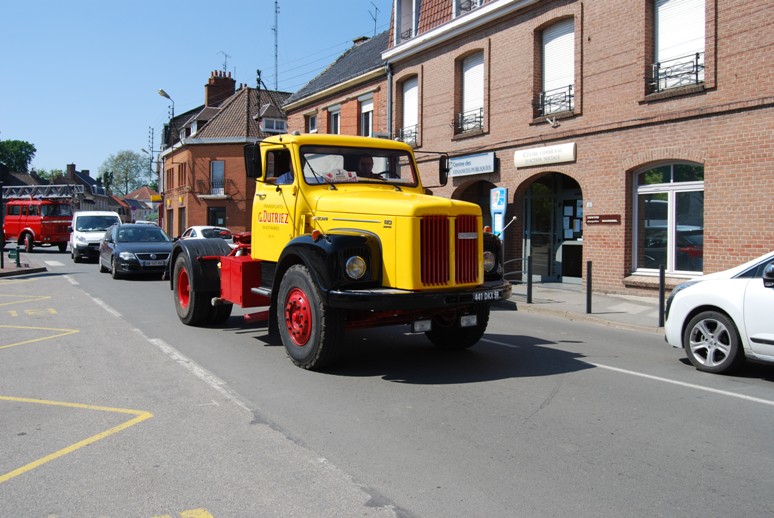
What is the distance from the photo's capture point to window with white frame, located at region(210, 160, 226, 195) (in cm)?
4606

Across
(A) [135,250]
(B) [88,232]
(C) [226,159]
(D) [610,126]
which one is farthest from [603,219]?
(C) [226,159]

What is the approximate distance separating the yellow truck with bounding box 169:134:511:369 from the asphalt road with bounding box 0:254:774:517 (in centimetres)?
55

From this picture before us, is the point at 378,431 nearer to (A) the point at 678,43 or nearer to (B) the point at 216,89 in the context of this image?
(A) the point at 678,43

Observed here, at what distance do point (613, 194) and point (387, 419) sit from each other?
11256 millimetres

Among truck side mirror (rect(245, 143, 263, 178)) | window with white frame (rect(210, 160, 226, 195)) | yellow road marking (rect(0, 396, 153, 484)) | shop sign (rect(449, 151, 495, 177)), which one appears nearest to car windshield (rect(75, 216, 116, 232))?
shop sign (rect(449, 151, 495, 177))

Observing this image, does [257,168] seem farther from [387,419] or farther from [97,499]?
[97,499]

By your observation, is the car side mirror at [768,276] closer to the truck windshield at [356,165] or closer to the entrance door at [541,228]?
the truck windshield at [356,165]

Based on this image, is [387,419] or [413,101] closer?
[387,419]

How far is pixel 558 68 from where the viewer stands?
1645 centimetres

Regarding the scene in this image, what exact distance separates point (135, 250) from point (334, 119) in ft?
39.3

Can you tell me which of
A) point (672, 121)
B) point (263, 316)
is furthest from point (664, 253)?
point (263, 316)

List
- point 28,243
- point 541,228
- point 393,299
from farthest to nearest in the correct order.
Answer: point 28,243 → point 541,228 → point 393,299

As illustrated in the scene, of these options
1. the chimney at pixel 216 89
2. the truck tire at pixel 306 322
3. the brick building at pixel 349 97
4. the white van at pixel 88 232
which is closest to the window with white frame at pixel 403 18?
the brick building at pixel 349 97

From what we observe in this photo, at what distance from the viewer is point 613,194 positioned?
48.9 ft
